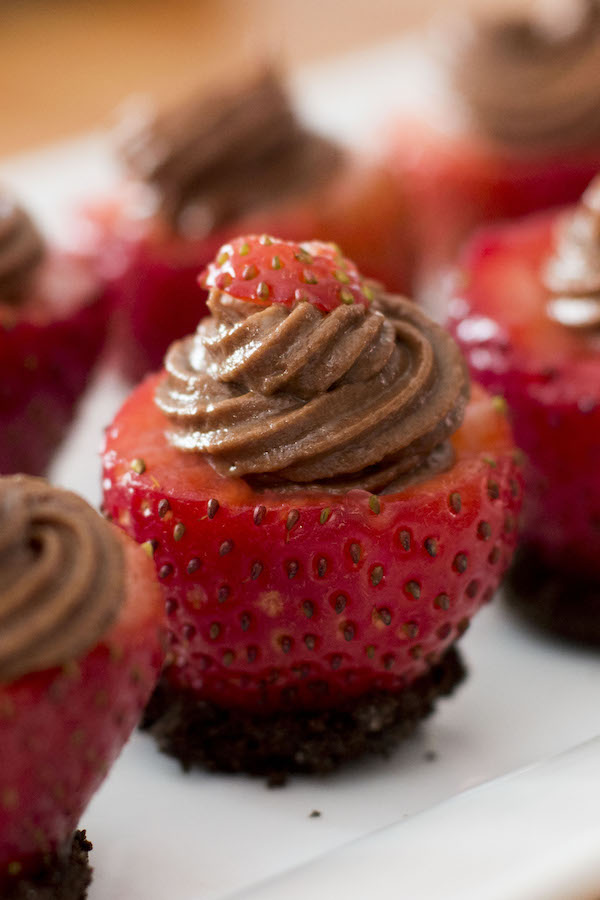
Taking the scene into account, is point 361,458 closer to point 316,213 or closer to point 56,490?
point 56,490

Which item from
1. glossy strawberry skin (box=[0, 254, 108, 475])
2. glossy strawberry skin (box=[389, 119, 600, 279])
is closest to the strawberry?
glossy strawberry skin (box=[0, 254, 108, 475])

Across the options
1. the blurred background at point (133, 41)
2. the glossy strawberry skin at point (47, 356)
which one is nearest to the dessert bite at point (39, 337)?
the glossy strawberry skin at point (47, 356)

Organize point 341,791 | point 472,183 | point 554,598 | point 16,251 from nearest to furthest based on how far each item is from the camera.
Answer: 1. point 341,791
2. point 554,598
3. point 16,251
4. point 472,183

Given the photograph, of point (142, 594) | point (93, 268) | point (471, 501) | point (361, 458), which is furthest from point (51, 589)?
point (93, 268)

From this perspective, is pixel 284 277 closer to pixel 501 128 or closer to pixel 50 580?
pixel 50 580

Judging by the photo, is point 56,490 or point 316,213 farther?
point 316,213

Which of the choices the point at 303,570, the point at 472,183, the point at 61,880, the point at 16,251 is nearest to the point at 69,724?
the point at 61,880
